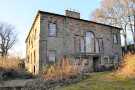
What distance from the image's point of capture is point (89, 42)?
30.2m

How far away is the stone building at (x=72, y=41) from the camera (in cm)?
2584

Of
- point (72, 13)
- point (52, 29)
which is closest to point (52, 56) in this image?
point (52, 29)

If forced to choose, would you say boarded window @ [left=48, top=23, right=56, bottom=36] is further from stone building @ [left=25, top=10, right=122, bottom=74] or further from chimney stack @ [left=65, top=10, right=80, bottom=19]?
chimney stack @ [left=65, top=10, right=80, bottom=19]

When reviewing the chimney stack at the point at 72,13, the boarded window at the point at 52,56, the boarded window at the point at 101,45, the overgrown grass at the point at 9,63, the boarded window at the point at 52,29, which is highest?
the chimney stack at the point at 72,13

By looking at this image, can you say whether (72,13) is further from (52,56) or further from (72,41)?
(52,56)

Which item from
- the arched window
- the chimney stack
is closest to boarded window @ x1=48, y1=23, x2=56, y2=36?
the chimney stack

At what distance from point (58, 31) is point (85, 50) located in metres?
4.85

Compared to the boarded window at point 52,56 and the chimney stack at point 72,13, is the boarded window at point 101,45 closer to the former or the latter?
the chimney stack at point 72,13

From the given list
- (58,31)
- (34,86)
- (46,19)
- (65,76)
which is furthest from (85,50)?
(34,86)

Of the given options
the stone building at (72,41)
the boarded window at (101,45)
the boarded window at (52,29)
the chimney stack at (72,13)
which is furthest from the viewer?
the chimney stack at (72,13)

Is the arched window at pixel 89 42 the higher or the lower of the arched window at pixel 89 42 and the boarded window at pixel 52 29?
the lower

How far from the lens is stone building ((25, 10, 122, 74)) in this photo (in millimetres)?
25844

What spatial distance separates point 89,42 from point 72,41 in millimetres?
3160

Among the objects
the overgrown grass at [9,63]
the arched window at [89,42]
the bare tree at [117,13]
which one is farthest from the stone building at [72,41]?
the bare tree at [117,13]
